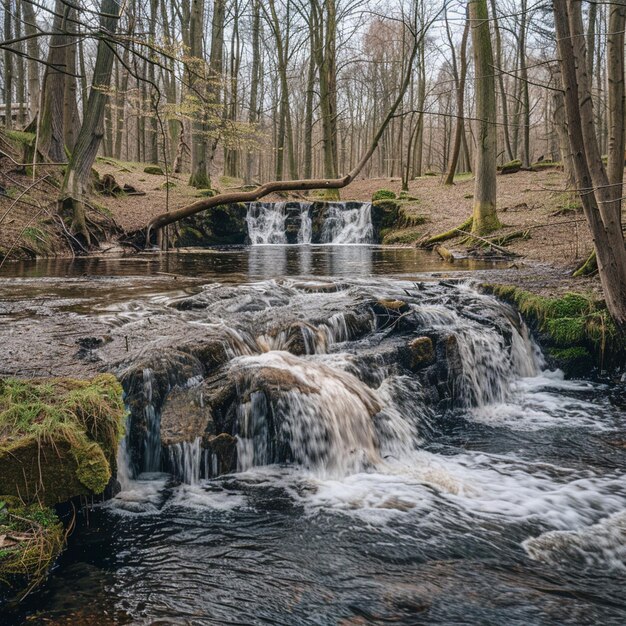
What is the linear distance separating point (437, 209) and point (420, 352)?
14.9 metres

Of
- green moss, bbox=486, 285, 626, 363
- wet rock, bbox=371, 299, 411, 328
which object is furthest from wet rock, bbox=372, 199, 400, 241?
wet rock, bbox=371, 299, 411, 328

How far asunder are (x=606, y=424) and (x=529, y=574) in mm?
3018

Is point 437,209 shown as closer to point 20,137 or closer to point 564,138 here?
point 564,138

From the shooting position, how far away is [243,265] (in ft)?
42.8

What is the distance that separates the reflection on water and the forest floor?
2.76ft

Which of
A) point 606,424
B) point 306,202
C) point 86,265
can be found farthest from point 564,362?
point 306,202

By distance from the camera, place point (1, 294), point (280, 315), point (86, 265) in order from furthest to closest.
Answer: point (86, 265) → point (1, 294) → point (280, 315)

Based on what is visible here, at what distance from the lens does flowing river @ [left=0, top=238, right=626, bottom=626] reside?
3119 millimetres

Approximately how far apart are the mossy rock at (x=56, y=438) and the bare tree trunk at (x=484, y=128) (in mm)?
12646

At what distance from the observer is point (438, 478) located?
4.71 meters

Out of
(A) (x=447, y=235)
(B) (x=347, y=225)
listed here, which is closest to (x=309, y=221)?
(B) (x=347, y=225)

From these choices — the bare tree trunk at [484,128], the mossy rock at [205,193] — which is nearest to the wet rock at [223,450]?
the bare tree trunk at [484,128]

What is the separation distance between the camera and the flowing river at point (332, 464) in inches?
123

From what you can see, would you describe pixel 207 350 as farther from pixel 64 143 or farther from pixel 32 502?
pixel 64 143
